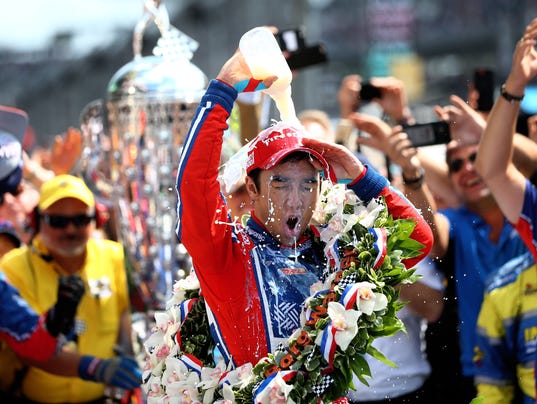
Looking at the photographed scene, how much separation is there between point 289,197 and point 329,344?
55cm

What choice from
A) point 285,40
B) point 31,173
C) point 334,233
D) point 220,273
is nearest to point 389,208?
point 334,233

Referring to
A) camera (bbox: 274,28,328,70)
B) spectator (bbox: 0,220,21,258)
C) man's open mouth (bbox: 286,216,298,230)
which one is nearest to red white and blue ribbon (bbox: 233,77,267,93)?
man's open mouth (bbox: 286,216,298,230)

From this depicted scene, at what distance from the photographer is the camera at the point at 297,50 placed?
6809 mm

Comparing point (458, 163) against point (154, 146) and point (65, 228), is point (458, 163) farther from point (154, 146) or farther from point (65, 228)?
point (65, 228)

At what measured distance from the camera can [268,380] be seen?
12.4 feet

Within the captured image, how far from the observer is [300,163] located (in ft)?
13.3

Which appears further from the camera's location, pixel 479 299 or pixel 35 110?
pixel 35 110

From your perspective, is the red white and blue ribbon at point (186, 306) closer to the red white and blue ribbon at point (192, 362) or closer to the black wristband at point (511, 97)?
the red white and blue ribbon at point (192, 362)

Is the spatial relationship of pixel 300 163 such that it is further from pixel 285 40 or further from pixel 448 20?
pixel 448 20

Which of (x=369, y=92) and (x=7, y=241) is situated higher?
(x=369, y=92)

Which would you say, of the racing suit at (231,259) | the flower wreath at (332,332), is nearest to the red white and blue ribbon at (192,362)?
the flower wreath at (332,332)

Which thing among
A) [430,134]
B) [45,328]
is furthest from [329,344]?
[45,328]

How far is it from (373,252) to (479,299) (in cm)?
219

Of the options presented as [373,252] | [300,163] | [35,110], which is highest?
[300,163]
